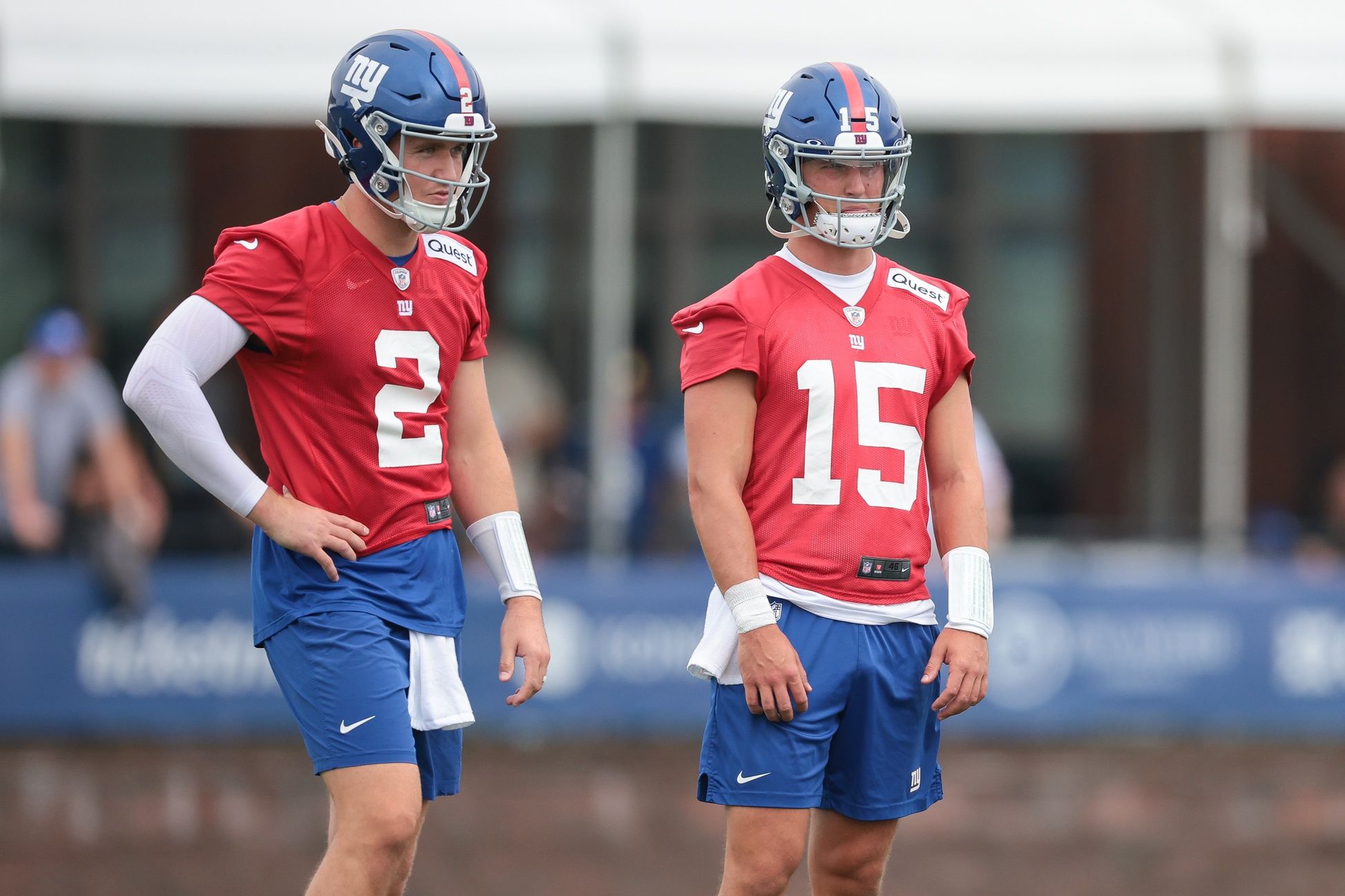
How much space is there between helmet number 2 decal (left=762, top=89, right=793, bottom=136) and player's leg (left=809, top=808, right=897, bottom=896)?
63.5 inches

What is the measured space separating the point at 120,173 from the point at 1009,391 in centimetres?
800

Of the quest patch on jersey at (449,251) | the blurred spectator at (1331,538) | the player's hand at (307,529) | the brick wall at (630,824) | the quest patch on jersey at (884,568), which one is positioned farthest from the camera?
the blurred spectator at (1331,538)

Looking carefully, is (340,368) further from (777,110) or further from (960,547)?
(960,547)

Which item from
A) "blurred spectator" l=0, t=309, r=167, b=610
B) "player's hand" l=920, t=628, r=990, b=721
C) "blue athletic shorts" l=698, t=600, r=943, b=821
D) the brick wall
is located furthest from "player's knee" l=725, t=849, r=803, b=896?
"blurred spectator" l=0, t=309, r=167, b=610

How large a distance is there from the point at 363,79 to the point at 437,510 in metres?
0.98

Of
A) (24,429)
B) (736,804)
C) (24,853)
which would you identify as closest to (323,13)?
(24,429)

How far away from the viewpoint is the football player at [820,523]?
4.14 meters

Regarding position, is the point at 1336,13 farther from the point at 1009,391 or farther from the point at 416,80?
the point at 416,80

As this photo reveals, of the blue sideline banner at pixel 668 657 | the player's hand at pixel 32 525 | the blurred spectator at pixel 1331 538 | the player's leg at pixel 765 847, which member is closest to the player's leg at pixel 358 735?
the player's leg at pixel 765 847

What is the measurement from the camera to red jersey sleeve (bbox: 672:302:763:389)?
163 inches

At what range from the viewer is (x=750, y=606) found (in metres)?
4.10

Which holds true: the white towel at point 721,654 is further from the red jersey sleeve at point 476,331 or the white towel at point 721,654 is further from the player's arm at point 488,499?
the red jersey sleeve at point 476,331

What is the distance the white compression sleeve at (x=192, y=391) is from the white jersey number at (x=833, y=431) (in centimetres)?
123

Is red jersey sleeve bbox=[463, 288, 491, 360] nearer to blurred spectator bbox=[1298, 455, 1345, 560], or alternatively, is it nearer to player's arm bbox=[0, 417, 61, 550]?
player's arm bbox=[0, 417, 61, 550]
